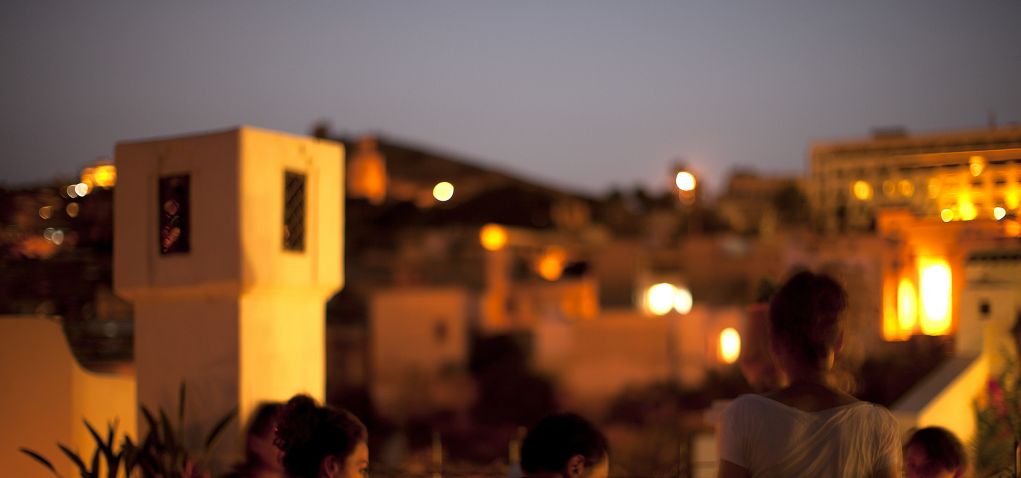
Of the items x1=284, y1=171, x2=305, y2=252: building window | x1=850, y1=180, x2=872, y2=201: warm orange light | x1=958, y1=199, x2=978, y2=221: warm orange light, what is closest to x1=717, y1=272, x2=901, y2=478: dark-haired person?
x1=284, y1=171, x2=305, y2=252: building window

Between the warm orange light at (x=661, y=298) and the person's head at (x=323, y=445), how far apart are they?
27.8 m

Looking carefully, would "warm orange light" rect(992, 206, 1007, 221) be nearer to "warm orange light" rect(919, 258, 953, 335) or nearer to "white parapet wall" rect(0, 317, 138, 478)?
"warm orange light" rect(919, 258, 953, 335)

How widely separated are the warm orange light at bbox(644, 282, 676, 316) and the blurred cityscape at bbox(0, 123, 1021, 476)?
6cm

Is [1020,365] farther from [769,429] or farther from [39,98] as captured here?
[39,98]

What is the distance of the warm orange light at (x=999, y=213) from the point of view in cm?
759

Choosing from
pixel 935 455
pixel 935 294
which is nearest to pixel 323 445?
pixel 935 455

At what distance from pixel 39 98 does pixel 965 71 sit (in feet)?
22.3

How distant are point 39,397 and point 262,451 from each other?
1.53 metres

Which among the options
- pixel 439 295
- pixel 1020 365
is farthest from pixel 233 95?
pixel 439 295

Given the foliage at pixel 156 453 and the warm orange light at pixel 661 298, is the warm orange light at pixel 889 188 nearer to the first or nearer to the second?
the foliage at pixel 156 453

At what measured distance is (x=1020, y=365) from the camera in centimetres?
854

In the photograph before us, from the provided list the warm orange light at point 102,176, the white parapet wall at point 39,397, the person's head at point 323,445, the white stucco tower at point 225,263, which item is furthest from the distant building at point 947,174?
the warm orange light at point 102,176

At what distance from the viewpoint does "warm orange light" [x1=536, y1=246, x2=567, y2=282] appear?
1369 inches

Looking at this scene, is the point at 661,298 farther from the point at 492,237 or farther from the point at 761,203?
the point at 761,203
